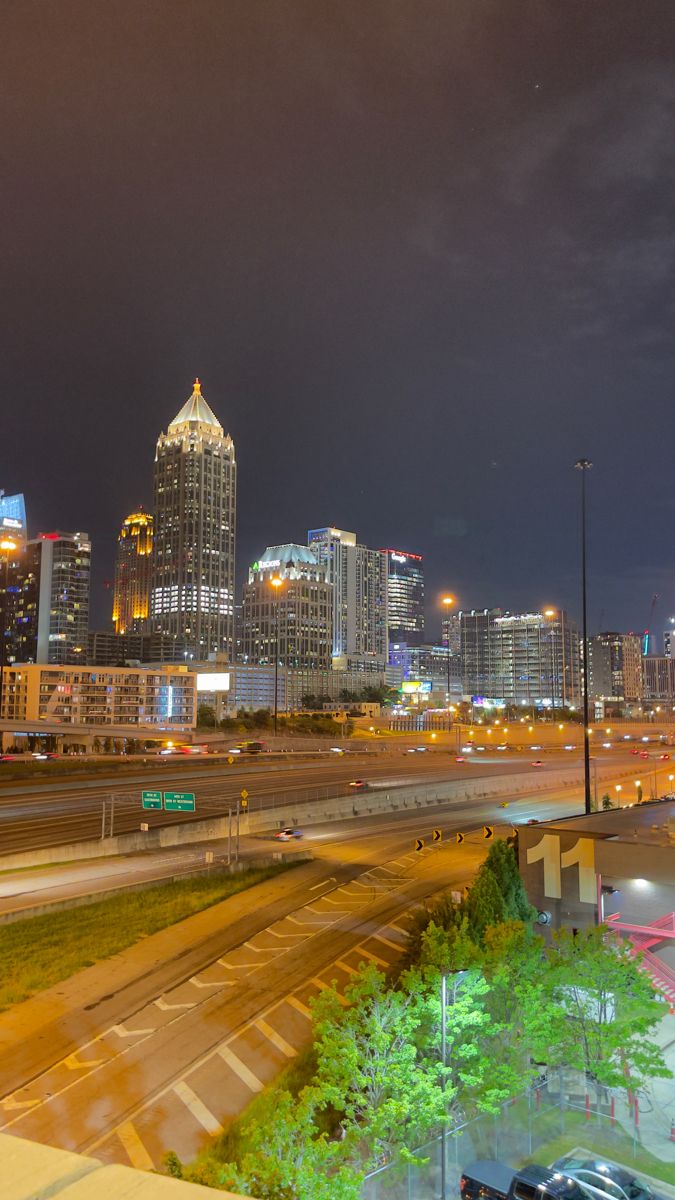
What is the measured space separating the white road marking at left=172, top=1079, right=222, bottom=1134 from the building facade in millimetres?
115580

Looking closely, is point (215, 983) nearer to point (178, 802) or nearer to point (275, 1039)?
point (275, 1039)

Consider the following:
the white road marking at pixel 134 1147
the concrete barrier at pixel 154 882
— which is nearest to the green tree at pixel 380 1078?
the white road marking at pixel 134 1147

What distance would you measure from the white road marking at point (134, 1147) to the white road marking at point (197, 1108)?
140 cm

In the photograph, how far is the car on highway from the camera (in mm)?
13664

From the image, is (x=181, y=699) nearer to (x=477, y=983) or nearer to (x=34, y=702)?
(x=34, y=702)

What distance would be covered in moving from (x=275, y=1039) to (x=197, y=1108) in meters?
4.08

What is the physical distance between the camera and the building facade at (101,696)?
441 feet

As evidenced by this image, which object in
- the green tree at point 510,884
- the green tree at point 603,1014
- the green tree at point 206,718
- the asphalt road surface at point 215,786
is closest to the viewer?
the green tree at point 603,1014

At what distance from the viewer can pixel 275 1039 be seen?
70.7 ft

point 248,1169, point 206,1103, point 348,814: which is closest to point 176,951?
point 206,1103

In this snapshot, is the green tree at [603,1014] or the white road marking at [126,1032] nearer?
the green tree at [603,1014]

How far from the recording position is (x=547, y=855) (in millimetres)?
23578

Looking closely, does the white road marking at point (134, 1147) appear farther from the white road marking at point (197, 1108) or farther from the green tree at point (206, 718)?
the green tree at point (206, 718)

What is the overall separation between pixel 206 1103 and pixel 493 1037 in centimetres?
690
